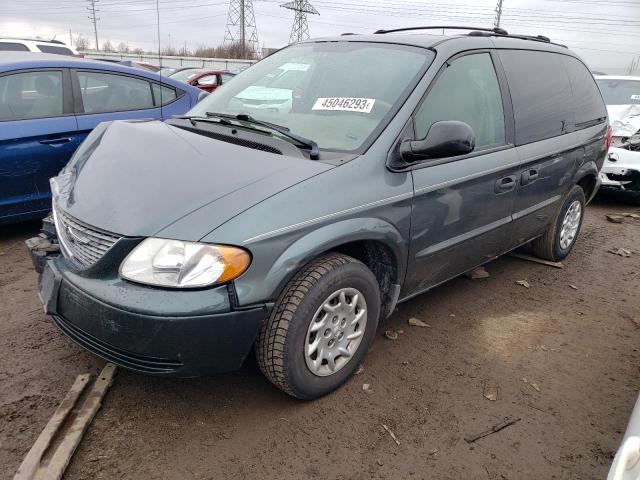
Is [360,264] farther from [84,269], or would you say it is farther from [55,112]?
[55,112]

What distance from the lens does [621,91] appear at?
8086mm

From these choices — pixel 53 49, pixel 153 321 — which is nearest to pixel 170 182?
pixel 153 321

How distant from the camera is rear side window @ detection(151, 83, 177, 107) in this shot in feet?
16.9

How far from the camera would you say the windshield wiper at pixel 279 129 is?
2.52 m

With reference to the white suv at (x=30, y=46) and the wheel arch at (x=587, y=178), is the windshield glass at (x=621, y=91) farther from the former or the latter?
the white suv at (x=30, y=46)

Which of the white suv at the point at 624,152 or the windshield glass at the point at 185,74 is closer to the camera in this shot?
the white suv at the point at 624,152

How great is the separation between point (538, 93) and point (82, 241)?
3144mm

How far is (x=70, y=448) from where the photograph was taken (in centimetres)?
211

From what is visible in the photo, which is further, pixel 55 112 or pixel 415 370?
pixel 55 112

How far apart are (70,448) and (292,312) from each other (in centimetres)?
105

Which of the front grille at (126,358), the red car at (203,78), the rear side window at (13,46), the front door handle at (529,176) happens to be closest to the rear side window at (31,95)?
the front grille at (126,358)

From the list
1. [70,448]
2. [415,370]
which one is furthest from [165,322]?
[415,370]

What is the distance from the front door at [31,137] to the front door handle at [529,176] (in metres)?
3.56

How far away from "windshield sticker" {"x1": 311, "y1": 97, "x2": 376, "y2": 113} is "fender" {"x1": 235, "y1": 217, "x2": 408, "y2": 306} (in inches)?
25.6
